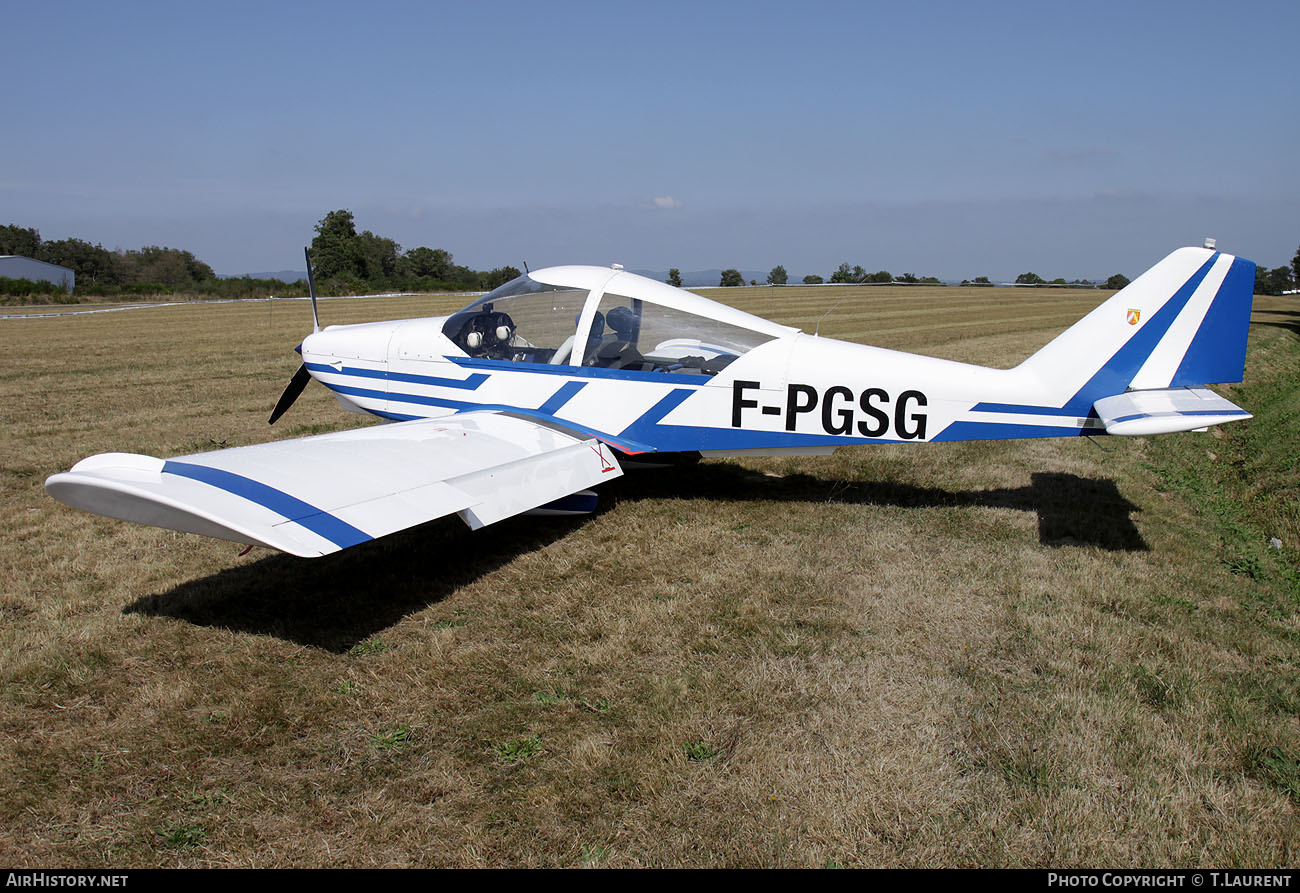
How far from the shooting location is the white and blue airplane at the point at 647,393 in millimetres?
4324

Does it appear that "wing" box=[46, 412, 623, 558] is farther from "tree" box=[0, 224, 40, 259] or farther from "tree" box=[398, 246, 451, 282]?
"tree" box=[0, 224, 40, 259]

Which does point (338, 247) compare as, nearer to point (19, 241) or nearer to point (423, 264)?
point (423, 264)

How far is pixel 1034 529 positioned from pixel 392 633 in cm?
458

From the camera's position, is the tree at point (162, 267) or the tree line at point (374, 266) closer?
the tree line at point (374, 266)

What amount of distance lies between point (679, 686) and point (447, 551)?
2.39 metres

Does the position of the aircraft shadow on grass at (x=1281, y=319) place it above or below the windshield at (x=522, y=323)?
above

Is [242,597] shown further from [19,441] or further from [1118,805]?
[19,441]

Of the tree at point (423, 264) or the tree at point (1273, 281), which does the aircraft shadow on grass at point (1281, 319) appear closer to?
the tree at point (1273, 281)

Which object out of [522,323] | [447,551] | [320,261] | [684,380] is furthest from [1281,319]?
[320,261]

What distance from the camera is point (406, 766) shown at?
3043mm

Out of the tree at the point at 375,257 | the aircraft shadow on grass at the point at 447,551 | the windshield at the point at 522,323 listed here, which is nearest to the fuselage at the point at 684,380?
the windshield at the point at 522,323

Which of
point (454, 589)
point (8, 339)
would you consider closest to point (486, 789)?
point (454, 589)

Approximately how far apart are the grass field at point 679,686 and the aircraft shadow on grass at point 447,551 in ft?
0.12
